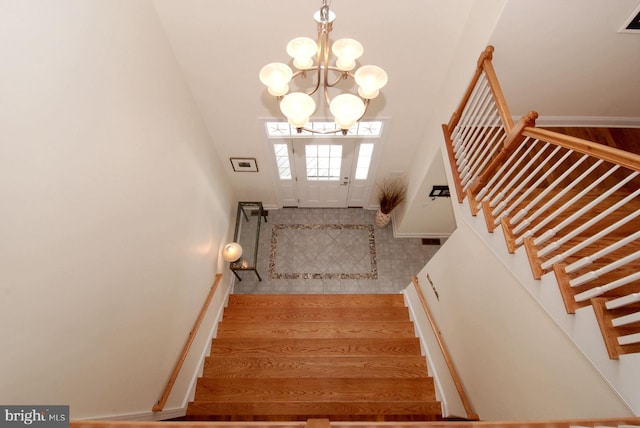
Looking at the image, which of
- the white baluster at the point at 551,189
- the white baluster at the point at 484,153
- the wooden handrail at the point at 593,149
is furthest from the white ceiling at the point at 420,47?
the white baluster at the point at 551,189


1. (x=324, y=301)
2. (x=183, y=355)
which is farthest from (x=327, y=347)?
(x=183, y=355)

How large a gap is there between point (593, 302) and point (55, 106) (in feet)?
8.99

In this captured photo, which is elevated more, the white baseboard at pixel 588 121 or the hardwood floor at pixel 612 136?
the white baseboard at pixel 588 121

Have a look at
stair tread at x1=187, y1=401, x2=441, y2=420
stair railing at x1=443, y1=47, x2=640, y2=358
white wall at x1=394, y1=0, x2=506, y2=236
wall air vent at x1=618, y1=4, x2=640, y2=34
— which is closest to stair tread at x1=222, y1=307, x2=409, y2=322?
stair tread at x1=187, y1=401, x2=441, y2=420

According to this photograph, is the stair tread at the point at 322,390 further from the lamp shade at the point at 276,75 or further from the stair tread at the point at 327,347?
the lamp shade at the point at 276,75

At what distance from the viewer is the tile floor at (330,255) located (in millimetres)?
4438

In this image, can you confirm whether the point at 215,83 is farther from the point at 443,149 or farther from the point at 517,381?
the point at 517,381

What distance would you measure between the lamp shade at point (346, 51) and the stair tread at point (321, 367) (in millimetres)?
2883

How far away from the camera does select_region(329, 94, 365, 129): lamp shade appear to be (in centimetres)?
146

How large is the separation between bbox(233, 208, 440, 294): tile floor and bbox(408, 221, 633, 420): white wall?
66.6 inches

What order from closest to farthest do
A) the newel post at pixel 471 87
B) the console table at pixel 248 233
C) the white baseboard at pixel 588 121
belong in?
the newel post at pixel 471 87, the white baseboard at pixel 588 121, the console table at pixel 248 233

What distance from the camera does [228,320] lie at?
3750mm

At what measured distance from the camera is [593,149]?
1194 mm

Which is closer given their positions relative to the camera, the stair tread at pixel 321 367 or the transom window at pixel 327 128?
the stair tread at pixel 321 367
